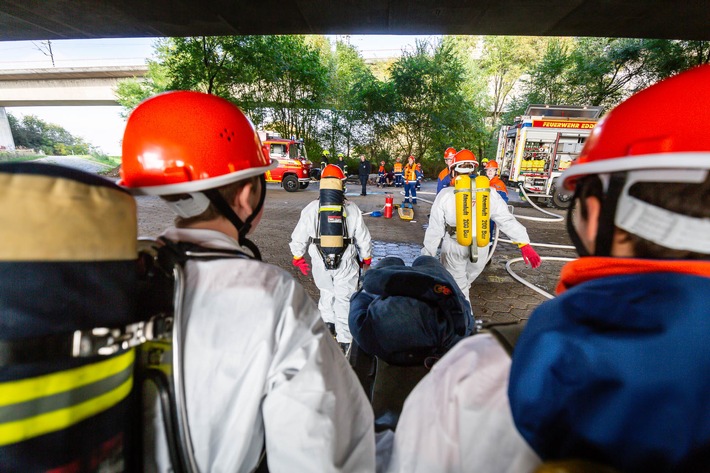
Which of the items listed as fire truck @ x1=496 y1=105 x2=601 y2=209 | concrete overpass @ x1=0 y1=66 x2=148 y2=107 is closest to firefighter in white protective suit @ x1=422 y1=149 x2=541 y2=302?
fire truck @ x1=496 y1=105 x2=601 y2=209

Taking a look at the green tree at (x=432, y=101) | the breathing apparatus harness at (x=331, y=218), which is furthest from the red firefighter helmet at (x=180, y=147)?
the green tree at (x=432, y=101)

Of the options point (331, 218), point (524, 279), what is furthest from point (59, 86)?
point (524, 279)

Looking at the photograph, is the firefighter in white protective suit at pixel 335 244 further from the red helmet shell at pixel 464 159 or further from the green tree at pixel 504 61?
the green tree at pixel 504 61

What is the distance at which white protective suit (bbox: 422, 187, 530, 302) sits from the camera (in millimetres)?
3830

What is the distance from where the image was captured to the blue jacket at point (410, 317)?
1.73 m

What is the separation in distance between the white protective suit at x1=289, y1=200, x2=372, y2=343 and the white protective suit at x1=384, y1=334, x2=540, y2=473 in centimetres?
287

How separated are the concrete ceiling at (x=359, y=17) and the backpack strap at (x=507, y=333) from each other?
205 inches

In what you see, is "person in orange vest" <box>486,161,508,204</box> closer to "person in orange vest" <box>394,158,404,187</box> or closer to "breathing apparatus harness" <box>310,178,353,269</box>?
"breathing apparatus harness" <box>310,178,353,269</box>

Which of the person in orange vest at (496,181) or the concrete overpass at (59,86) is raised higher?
the concrete overpass at (59,86)

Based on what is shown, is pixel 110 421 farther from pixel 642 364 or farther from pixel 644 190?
pixel 644 190

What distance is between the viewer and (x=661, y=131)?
76 centimetres

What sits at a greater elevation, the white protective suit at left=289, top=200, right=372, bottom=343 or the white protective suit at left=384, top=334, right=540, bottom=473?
the white protective suit at left=384, top=334, right=540, bottom=473

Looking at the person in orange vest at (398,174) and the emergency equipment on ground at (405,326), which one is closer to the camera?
the emergency equipment on ground at (405,326)

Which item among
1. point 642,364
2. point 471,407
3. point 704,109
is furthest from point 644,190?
point 471,407
